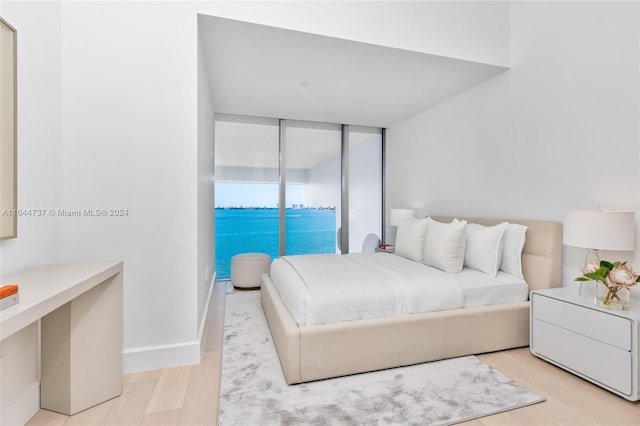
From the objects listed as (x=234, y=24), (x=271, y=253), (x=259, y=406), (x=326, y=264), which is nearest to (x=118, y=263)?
(x=259, y=406)

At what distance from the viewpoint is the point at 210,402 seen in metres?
1.70

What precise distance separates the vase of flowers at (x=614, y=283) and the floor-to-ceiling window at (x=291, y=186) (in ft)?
11.5

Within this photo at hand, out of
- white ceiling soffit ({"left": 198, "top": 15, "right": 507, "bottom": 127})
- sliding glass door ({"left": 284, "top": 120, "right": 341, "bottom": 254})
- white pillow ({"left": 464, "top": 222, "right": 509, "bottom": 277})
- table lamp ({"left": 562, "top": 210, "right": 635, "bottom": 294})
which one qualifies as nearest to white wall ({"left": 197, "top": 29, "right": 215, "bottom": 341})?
white ceiling soffit ({"left": 198, "top": 15, "right": 507, "bottom": 127})

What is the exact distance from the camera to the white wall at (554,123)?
2.08 m

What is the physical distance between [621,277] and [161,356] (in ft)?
9.55

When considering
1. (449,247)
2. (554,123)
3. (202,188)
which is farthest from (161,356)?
(554,123)

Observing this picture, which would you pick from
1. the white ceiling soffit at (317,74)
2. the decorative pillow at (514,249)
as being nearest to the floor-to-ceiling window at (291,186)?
the white ceiling soffit at (317,74)

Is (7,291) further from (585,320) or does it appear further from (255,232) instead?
(255,232)

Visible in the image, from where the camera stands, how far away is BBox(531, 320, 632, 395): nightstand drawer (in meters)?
1.68

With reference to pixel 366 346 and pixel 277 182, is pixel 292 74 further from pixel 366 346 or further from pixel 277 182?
pixel 366 346

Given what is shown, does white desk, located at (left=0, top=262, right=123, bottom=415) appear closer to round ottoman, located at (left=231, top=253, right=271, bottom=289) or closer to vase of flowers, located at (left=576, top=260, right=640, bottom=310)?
round ottoman, located at (left=231, top=253, right=271, bottom=289)

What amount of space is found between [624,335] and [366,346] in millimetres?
1431

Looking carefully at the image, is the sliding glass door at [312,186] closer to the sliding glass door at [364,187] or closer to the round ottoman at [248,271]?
the sliding glass door at [364,187]

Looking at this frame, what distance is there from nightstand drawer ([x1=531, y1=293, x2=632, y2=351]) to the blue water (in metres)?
3.45
